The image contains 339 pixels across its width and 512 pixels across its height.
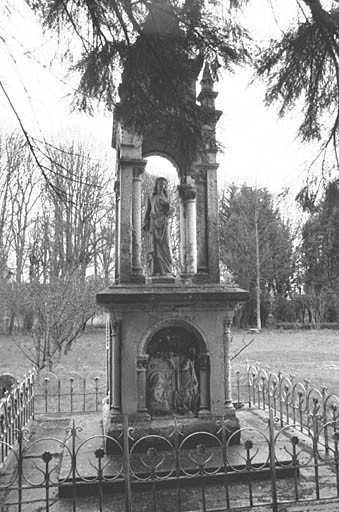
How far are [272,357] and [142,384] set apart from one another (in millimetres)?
11299

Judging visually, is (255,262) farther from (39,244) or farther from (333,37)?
(333,37)

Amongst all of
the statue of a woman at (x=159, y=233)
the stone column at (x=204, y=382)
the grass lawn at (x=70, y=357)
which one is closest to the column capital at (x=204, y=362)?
the stone column at (x=204, y=382)

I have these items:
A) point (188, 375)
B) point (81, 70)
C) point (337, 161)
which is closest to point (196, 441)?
point (188, 375)

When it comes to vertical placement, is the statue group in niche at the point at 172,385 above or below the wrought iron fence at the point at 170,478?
above

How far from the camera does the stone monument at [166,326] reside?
5730mm

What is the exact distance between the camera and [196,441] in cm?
569

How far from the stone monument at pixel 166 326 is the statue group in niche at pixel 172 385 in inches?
0.5

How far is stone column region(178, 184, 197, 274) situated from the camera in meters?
6.93

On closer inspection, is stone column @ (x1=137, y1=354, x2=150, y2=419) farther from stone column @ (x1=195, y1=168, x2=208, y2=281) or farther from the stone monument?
stone column @ (x1=195, y1=168, x2=208, y2=281)

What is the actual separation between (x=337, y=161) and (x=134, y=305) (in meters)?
3.01

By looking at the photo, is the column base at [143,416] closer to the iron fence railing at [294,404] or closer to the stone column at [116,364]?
the stone column at [116,364]

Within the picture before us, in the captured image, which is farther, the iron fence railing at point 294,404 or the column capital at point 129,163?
the column capital at point 129,163

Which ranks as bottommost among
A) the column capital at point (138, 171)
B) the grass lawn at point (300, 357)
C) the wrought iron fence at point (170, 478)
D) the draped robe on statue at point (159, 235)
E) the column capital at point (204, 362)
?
the grass lawn at point (300, 357)

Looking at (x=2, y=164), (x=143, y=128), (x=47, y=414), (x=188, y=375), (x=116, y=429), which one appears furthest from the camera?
(x=2, y=164)
